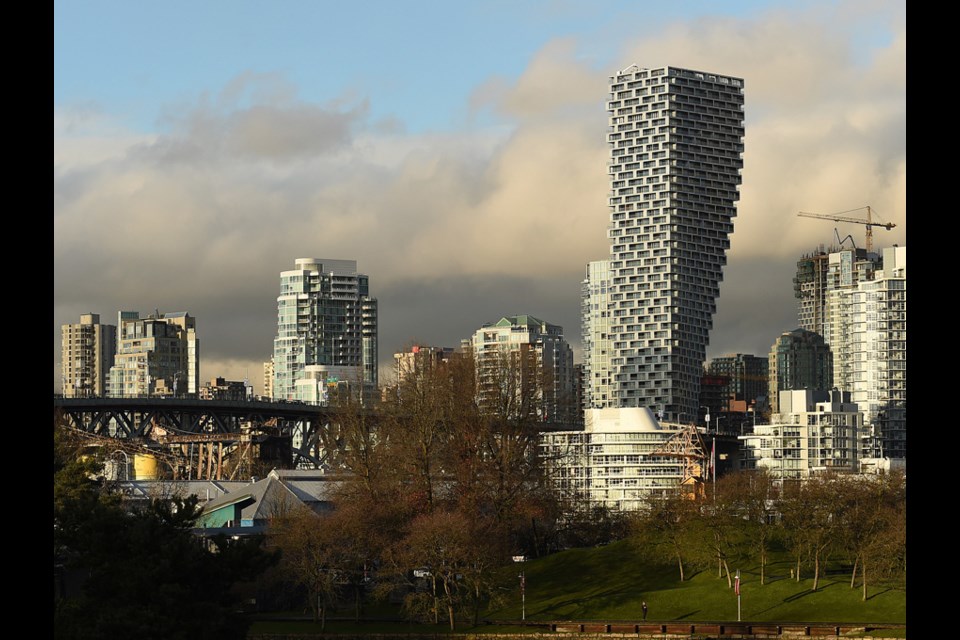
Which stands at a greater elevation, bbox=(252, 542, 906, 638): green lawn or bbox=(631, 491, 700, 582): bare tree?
bbox=(631, 491, 700, 582): bare tree

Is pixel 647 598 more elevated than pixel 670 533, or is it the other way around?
pixel 670 533

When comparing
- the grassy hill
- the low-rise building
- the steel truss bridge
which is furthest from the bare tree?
the low-rise building

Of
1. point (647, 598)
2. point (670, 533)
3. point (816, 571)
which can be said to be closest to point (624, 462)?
point (670, 533)

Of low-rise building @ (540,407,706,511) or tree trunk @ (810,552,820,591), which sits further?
low-rise building @ (540,407,706,511)

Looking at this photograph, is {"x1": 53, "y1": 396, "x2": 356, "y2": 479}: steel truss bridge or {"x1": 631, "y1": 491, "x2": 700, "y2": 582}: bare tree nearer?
{"x1": 631, "y1": 491, "x2": 700, "y2": 582}: bare tree

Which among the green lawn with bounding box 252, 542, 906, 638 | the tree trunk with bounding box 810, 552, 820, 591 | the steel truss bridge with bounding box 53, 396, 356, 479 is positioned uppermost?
the steel truss bridge with bounding box 53, 396, 356, 479

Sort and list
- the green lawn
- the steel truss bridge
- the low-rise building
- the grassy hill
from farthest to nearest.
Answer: the low-rise building → the steel truss bridge → the grassy hill → the green lawn

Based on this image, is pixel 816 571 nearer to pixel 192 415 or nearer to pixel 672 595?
→ pixel 672 595

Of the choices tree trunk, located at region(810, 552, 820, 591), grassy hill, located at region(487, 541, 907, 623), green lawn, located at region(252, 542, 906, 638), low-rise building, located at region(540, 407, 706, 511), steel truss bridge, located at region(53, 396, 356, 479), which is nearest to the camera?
green lawn, located at region(252, 542, 906, 638)

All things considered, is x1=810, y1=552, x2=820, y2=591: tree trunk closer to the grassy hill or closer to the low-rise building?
the grassy hill

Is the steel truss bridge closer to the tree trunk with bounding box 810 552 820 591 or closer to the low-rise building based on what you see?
the low-rise building
